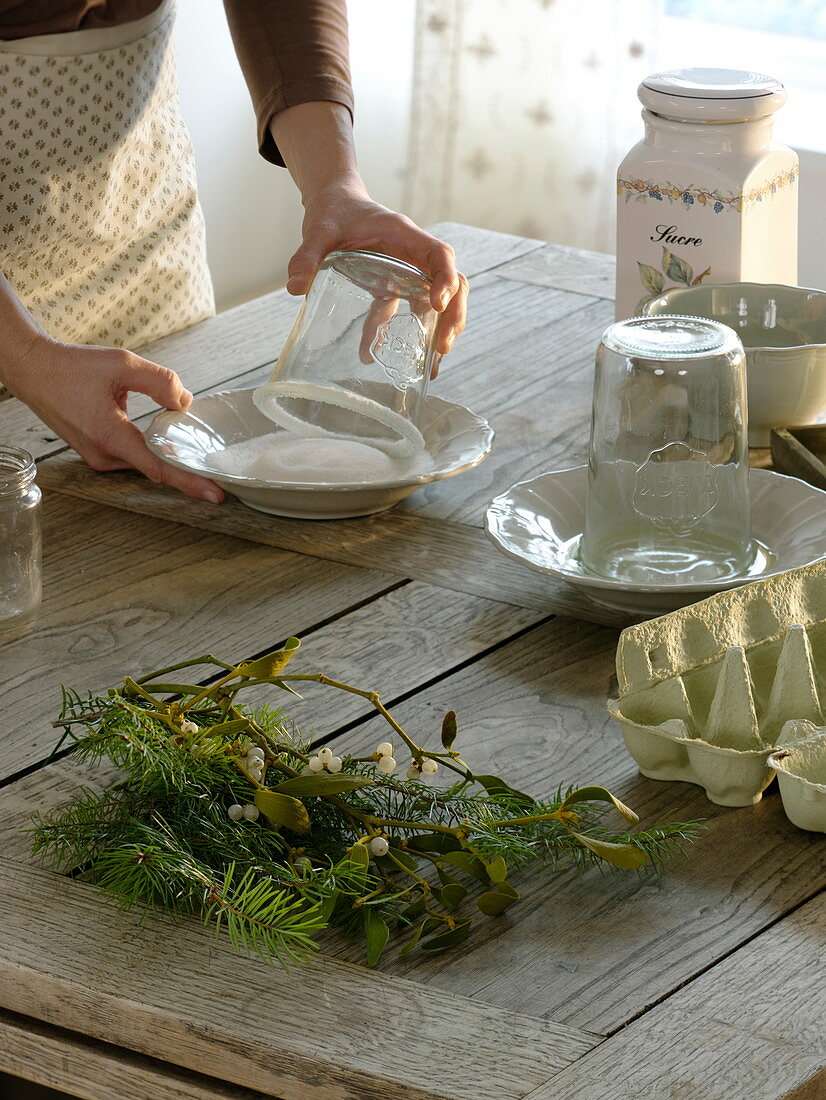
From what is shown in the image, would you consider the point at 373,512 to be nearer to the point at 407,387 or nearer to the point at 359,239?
the point at 407,387

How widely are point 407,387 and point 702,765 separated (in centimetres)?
46

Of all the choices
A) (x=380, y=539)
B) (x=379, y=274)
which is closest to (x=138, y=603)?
(x=380, y=539)

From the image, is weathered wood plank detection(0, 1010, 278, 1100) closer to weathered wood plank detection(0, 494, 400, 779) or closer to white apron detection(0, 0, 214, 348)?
weathered wood plank detection(0, 494, 400, 779)

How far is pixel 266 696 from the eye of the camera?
2.85 feet

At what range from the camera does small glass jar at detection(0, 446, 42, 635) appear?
3.11 feet

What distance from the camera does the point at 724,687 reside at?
748 millimetres

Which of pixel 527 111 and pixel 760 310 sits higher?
pixel 760 310

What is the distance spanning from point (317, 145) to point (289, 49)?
117mm

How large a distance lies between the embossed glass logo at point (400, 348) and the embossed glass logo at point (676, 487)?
0.78ft

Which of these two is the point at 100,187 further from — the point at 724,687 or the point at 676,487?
the point at 724,687

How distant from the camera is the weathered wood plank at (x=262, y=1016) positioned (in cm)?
58

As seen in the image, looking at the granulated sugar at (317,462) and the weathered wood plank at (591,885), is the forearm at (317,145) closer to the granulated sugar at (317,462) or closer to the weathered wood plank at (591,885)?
the granulated sugar at (317,462)

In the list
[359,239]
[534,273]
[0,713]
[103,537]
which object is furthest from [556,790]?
[534,273]

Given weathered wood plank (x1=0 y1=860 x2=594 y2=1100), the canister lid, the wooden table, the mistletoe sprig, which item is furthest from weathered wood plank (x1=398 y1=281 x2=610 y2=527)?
weathered wood plank (x1=0 y1=860 x2=594 y2=1100)
